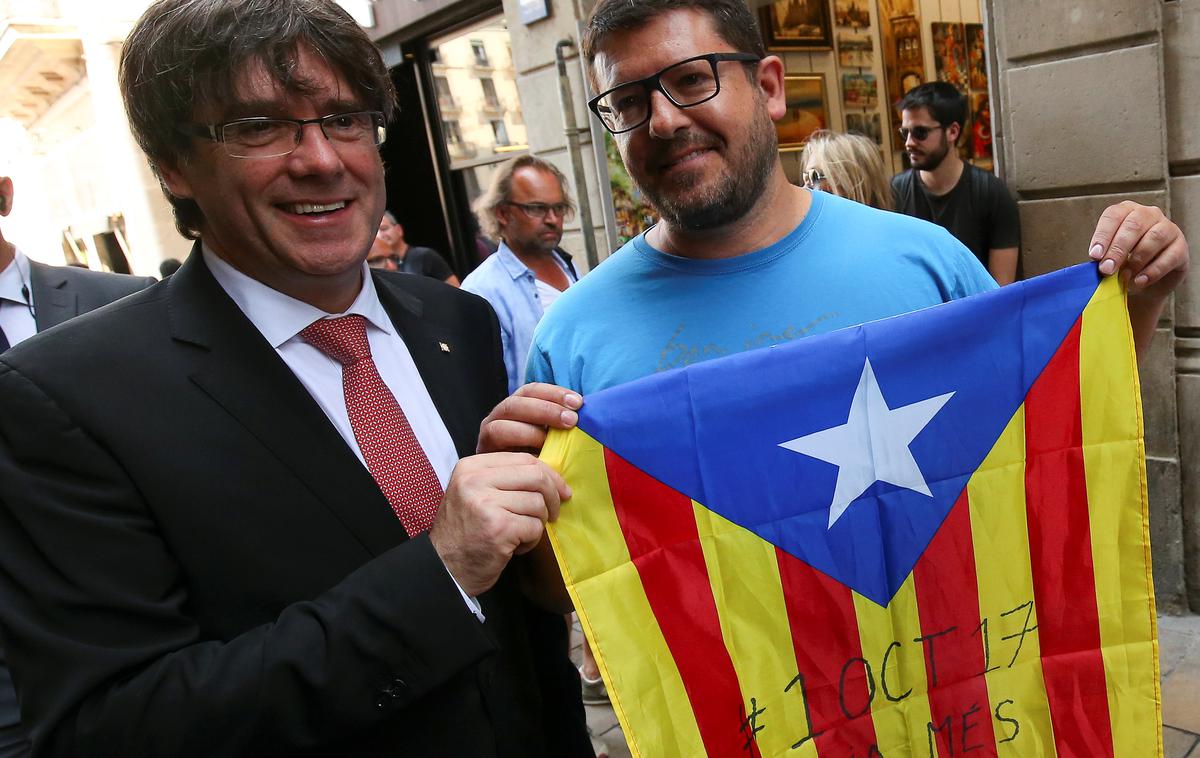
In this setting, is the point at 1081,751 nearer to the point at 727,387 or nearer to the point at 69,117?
the point at 727,387

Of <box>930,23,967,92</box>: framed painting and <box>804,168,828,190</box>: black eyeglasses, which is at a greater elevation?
<box>930,23,967,92</box>: framed painting

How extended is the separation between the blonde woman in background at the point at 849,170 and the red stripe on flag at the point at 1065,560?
212 centimetres

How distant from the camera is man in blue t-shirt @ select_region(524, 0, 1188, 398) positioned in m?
1.61

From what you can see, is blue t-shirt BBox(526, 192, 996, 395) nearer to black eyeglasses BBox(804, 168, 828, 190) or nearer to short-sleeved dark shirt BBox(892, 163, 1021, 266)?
black eyeglasses BBox(804, 168, 828, 190)

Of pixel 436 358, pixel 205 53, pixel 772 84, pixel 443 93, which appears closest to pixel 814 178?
pixel 772 84

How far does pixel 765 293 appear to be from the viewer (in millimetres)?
1642

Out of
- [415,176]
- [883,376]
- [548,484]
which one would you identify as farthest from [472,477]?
[415,176]

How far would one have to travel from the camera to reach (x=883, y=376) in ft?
5.01

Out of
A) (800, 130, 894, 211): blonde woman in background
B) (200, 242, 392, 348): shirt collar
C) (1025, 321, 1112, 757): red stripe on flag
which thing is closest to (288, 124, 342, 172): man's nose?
(200, 242, 392, 348): shirt collar

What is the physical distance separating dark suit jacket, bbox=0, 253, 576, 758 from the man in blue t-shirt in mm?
606

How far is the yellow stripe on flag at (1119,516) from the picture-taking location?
5.02 feet

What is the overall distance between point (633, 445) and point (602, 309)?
37 centimetres

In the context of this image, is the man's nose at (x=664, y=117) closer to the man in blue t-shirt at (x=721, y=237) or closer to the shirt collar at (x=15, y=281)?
the man in blue t-shirt at (x=721, y=237)

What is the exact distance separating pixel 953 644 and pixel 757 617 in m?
0.37
